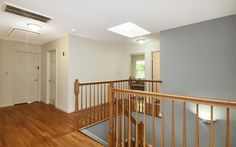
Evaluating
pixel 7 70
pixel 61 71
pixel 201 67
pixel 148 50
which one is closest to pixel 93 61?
pixel 61 71

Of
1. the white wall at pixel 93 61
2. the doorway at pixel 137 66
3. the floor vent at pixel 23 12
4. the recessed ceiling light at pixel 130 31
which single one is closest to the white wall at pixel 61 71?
the white wall at pixel 93 61

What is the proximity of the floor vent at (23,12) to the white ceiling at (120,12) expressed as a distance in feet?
0.38

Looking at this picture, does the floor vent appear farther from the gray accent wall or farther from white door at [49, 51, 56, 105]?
the gray accent wall

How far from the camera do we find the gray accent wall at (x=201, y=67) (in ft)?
8.32

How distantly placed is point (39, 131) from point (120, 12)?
2950 mm

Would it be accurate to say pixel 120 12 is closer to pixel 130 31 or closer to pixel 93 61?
pixel 130 31

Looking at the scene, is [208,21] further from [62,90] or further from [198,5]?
[62,90]

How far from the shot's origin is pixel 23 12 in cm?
240

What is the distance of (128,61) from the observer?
572cm

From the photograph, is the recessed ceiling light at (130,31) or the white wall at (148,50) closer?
the recessed ceiling light at (130,31)

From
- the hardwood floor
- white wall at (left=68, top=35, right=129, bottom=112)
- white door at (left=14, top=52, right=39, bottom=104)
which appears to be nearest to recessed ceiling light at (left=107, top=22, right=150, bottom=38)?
white wall at (left=68, top=35, right=129, bottom=112)

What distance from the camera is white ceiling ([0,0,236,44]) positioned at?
6.87ft

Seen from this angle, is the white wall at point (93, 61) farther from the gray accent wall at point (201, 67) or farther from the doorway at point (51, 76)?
the gray accent wall at point (201, 67)

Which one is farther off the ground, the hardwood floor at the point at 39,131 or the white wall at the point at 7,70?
the white wall at the point at 7,70
